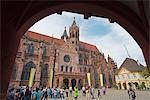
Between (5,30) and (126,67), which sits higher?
(126,67)

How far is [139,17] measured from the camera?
3828mm

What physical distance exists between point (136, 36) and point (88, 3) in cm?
154

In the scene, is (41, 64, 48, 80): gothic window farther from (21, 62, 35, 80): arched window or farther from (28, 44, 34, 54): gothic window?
(28, 44, 34, 54): gothic window

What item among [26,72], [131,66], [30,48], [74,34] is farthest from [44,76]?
[131,66]

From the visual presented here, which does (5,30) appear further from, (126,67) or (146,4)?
(126,67)

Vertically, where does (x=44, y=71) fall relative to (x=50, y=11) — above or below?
above

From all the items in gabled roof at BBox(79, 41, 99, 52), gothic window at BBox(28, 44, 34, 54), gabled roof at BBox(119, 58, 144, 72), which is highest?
gabled roof at BBox(79, 41, 99, 52)

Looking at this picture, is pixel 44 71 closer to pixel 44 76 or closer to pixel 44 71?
pixel 44 71

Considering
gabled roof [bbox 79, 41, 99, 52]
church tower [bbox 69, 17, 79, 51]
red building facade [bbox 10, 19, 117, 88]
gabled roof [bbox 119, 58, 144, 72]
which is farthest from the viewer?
gabled roof [bbox 79, 41, 99, 52]

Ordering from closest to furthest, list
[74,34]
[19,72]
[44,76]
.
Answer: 1. [19,72]
2. [44,76]
3. [74,34]

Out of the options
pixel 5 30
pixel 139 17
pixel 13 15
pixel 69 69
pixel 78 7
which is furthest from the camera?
pixel 69 69

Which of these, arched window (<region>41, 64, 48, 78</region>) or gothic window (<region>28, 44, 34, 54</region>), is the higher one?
gothic window (<region>28, 44, 34, 54</region>)

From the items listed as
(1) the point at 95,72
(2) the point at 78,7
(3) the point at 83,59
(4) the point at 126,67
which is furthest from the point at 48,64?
(2) the point at 78,7

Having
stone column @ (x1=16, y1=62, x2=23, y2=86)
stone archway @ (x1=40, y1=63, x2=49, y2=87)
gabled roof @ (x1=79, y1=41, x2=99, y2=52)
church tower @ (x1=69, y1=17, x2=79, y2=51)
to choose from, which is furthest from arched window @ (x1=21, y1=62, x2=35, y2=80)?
gabled roof @ (x1=79, y1=41, x2=99, y2=52)
